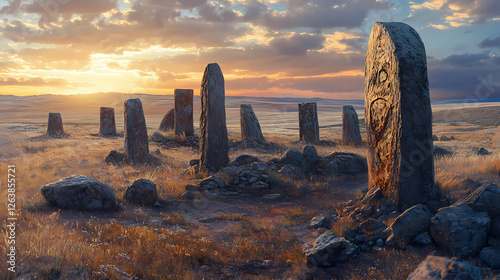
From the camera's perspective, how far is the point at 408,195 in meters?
6.31

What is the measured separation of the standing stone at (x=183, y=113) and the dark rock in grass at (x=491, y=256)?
15224 mm

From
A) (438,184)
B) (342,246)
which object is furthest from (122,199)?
(438,184)

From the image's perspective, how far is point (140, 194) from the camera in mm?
7594

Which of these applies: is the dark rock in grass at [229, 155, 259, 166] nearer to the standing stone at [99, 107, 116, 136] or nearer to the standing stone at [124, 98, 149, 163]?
the standing stone at [124, 98, 149, 163]

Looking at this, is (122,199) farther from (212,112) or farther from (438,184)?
(438,184)

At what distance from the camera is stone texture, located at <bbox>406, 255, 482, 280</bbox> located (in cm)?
308

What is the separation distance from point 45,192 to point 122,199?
1.56 m

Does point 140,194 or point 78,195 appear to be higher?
point 78,195

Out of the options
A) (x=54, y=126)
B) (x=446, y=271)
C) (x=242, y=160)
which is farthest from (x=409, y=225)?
(x=54, y=126)

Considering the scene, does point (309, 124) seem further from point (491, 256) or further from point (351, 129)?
point (491, 256)

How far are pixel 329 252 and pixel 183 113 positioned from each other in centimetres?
1463

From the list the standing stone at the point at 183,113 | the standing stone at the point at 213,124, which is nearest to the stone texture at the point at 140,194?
the standing stone at the point at 213,124

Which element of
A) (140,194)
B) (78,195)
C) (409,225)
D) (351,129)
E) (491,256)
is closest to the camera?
(491,256)

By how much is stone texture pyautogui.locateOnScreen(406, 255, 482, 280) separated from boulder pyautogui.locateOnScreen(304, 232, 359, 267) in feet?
4.71
